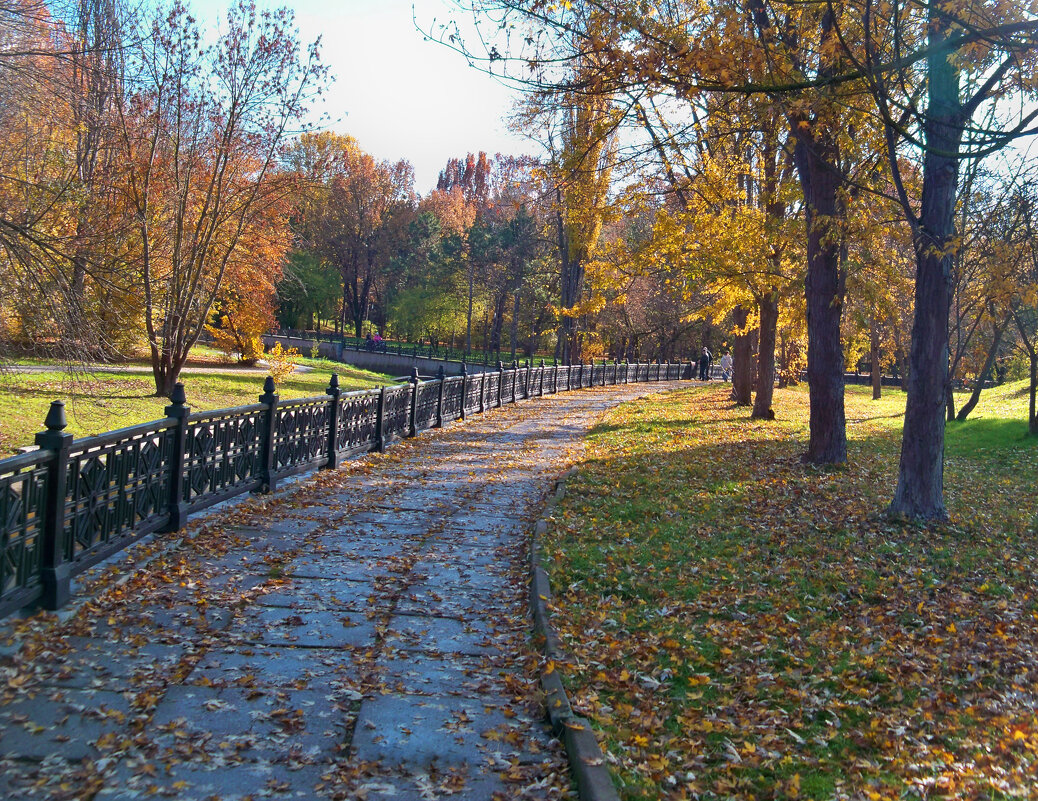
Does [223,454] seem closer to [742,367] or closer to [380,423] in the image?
[380,423]

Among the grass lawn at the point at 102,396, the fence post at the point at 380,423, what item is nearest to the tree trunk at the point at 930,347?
the fence post at the point at 380,423

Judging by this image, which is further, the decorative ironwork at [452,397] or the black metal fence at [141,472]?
the decorative ironwork at [452,397]

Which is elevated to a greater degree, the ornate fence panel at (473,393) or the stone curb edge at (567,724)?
the ornate fence panel at (473,393)

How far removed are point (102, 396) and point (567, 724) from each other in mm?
16037

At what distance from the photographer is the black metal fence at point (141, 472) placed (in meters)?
5.28

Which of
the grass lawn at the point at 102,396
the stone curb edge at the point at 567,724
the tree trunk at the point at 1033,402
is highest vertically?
the tree trunk at the point at 1033,402

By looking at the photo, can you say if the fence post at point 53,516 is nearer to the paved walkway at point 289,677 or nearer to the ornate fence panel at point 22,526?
the ornate fence panel at point 22,526

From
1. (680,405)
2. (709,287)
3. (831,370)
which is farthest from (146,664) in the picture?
(680,405)

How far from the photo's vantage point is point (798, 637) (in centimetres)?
564

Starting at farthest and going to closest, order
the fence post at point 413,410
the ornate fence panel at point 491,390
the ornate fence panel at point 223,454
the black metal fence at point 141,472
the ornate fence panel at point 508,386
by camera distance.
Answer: the ornate fence panel at point 508,386, the ornate fence panel at point 491,390, the fence post at point 413,410, the ornate fence panel at point 223,454, the black metal fence at point 141,472

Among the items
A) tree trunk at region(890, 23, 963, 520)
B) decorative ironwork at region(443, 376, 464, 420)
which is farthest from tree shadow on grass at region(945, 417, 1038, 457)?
decorative ironwork at region(443, 376, 464, 420)

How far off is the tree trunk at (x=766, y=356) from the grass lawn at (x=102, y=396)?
12527 mm

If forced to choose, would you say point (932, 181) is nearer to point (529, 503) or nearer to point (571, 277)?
point (529, 503)

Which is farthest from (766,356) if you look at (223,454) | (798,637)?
(798,637)
